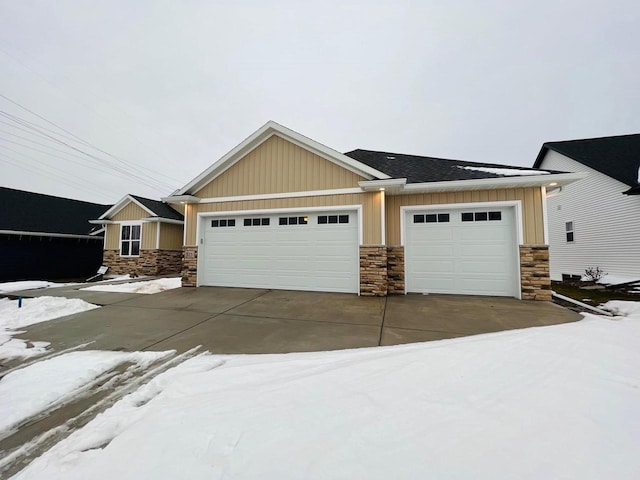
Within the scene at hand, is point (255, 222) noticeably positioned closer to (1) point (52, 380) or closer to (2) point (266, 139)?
(2) point (266, 139)

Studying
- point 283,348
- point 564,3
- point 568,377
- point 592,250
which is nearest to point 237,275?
A: point 283,348

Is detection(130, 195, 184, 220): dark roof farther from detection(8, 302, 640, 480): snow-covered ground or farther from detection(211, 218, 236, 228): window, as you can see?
detection(8, 302, 640, 480): snow-covered ground

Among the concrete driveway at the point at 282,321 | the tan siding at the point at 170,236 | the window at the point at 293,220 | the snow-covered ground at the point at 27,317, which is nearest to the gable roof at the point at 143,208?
the tan siding at the point at 170,236

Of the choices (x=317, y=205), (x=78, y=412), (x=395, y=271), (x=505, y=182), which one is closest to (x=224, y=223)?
(x=317, y=205)

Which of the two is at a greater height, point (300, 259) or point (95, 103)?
point (95, 103)

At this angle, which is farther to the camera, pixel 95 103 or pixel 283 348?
pixel 95 103

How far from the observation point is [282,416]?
190cm

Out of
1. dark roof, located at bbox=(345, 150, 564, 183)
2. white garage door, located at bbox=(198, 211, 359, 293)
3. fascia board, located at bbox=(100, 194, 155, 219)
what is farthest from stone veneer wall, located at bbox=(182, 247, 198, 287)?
dark roof, located at bbox=(345, 150, 564, 183)

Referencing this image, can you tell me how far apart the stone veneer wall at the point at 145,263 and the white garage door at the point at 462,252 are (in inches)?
493

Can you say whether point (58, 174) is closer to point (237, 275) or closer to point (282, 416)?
point (237, 275)

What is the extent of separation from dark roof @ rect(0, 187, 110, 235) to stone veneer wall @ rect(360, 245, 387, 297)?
54.0 feet

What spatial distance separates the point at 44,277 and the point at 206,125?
75.0ft

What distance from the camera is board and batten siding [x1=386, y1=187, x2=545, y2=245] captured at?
6754 mm

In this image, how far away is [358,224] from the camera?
735 cm
